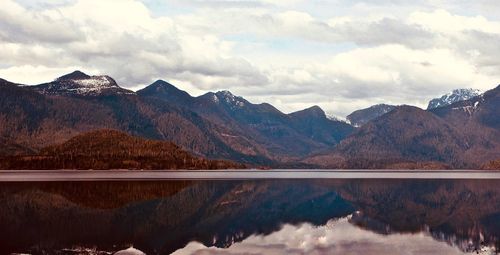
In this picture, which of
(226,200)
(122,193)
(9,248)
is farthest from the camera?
(122,193)

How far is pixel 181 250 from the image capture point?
2712 inches

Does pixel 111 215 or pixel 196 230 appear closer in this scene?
pixel 196 230

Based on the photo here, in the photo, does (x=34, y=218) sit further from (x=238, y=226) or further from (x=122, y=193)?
(x=122, y=193)

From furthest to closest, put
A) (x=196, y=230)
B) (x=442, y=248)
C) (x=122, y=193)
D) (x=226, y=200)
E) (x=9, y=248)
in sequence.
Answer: (x=122, y=193) → (x=226, y=200) → (x=196, y=230) → (x=442, y=248) → (x=9, y=248)

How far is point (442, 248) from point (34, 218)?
6306cm

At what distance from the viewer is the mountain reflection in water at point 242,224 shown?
237 ft

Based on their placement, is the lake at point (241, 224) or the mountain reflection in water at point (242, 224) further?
the mountain reflection in water at point (242, 224)

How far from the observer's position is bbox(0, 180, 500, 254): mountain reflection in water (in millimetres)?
72375

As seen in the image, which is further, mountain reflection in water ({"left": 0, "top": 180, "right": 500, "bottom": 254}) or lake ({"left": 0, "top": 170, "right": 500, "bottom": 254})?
mountain reflection in water ({"left": 0, "top": 180, "right": 500, "bottom": 254})

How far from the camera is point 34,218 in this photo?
320 feet

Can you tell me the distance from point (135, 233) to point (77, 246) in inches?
532

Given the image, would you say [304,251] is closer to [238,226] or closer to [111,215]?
[238,226]

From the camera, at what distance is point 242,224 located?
96.6 meters

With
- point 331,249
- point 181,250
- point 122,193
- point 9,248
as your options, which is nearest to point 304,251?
point 331,249
